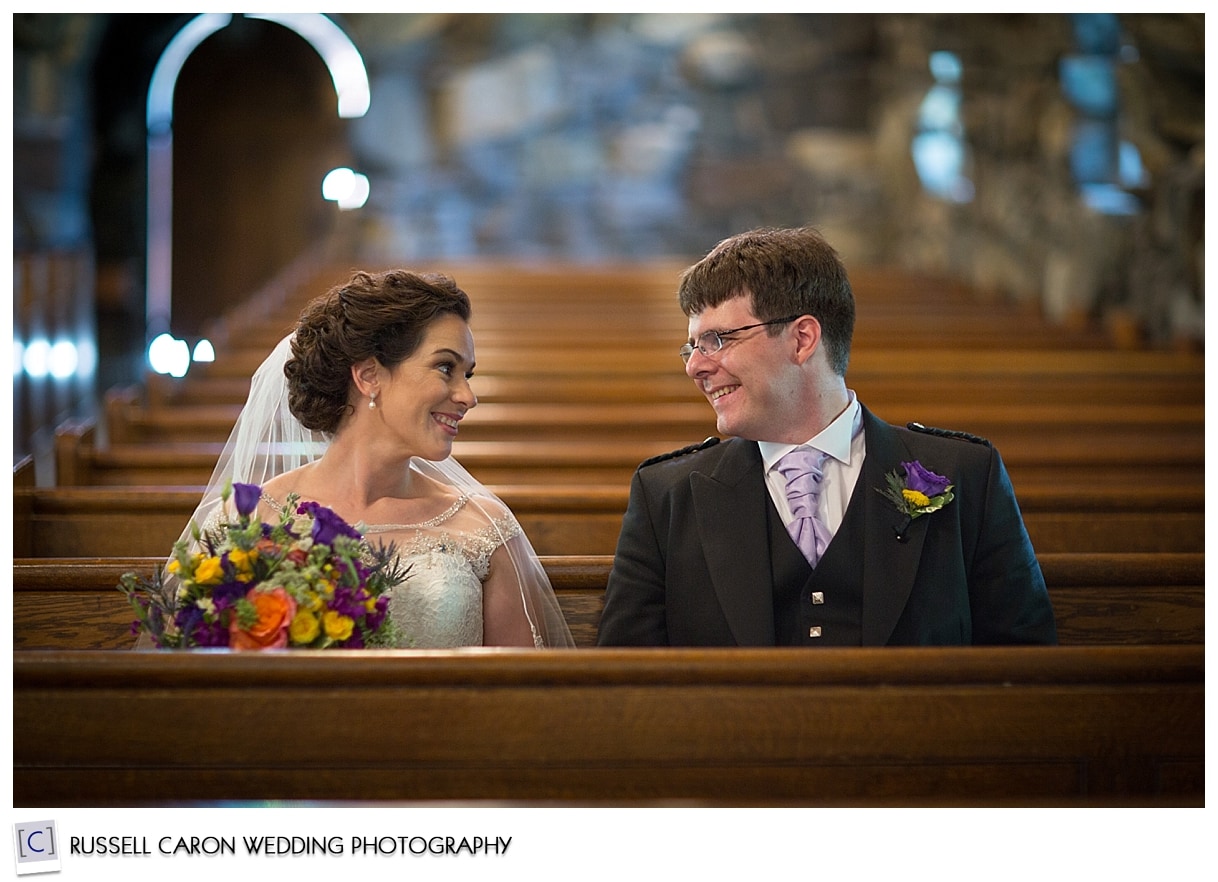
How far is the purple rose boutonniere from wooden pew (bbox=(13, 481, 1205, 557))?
0.91 m

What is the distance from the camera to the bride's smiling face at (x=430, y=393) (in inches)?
98.7

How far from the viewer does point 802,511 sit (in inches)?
91.7

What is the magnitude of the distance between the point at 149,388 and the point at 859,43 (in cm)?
845

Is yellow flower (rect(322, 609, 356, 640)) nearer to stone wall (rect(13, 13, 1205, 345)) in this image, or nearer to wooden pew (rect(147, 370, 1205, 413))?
wooden pew (rect(147, 370, 1205, 413))

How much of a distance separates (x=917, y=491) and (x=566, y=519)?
3.51 ft

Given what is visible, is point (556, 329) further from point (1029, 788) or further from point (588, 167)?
point (588, 167)

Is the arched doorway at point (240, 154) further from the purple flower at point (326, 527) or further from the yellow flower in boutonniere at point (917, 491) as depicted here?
the yellow flower in boutonniere at point (917, 491)

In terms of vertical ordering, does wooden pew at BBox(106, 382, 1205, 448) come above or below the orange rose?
above

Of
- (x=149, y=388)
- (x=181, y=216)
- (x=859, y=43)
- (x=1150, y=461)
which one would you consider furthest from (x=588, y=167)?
(x=1150, y=461)

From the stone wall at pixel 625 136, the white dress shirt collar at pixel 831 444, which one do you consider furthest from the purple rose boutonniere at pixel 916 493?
the stone wall at pixel 625 136

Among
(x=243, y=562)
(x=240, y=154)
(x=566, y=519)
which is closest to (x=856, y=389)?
(x=566, y=519)

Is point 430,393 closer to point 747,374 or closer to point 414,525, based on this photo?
point 414,525
